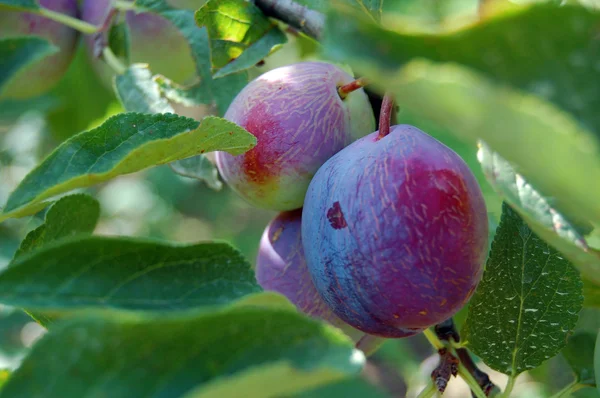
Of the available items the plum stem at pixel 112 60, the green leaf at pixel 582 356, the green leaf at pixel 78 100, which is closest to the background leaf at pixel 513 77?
the green leaf at pixel 582 356

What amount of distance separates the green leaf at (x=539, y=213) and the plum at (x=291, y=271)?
1.00ft

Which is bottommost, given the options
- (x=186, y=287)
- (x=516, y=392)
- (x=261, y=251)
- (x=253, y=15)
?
(x=516, y=392)

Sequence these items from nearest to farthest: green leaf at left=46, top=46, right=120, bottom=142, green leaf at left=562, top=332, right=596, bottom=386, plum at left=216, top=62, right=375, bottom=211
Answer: plum at left=216, top=62, right=375, bottom=211, green leaf at left=562, top=332, right=596, bottom=386, green leaf at left=46, top=46, right=120, bottom=142

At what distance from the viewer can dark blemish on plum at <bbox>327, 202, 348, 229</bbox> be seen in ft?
2.15

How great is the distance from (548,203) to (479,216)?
0.23 ft

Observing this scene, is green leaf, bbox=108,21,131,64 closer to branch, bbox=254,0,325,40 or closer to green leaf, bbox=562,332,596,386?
branch, bbox=254,0,325,40

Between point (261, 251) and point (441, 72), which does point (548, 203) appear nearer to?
point (441, 72)

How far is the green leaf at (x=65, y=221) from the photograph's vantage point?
0.75 meters

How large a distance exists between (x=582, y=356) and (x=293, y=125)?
547 millimetres

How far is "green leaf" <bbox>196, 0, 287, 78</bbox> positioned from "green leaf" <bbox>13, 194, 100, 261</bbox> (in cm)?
26

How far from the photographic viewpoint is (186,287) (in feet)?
2.05

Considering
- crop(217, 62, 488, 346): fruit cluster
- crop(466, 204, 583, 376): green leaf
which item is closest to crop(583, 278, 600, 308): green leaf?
crop(466, 204, 583, 376): green leaf

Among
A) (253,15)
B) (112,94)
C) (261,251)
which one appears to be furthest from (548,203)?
(112,94)

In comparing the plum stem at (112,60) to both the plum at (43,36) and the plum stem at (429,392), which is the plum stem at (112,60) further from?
the plum stem at (429,392)
